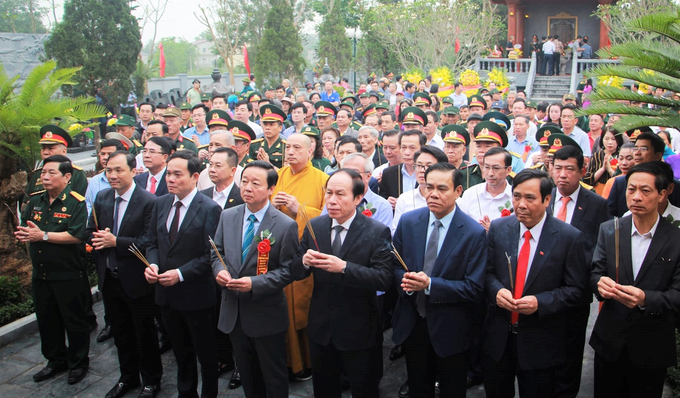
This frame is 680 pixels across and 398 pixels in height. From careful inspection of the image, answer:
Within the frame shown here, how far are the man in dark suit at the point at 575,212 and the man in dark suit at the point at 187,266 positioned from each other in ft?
8.52

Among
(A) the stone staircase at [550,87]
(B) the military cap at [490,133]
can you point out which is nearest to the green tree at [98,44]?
(B) the military cap at [490,133]

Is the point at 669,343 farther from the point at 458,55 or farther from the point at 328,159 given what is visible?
the point at 458,55

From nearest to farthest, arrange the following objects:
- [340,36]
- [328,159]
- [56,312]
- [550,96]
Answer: [56,312] → [328,159] → [550,96] → [340,36]

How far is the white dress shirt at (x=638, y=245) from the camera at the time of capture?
11.7 feet

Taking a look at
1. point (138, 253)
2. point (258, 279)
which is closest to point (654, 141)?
point (258, 279)

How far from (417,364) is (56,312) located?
127 inches

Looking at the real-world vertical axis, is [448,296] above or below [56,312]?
above

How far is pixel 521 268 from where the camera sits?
367 cm

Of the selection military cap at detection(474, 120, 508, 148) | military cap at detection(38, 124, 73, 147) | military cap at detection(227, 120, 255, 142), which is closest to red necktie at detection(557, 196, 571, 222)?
military cap at detection(474, 120, 508, 148)

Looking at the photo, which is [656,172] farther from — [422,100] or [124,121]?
[422,100]

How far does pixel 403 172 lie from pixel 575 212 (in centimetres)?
183

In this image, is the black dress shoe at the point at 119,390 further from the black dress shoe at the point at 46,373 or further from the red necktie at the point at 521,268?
the red necktie at the point at 521,268

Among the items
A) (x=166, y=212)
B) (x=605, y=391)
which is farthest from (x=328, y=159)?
(x=605, y=391)

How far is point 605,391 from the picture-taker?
3818mm
